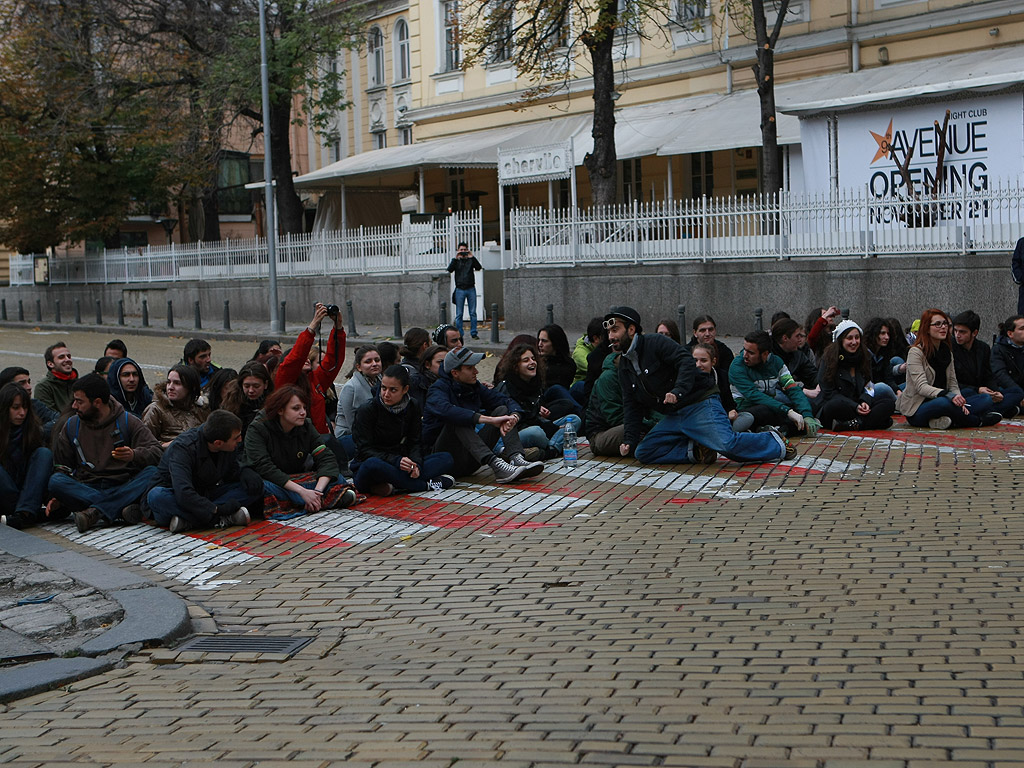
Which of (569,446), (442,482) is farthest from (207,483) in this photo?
(569,446)

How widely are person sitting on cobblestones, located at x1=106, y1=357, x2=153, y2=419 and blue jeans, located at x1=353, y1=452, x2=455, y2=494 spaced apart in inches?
100.0

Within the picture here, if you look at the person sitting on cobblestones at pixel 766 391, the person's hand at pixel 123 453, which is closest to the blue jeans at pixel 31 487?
the person's hand at pixel 123 453

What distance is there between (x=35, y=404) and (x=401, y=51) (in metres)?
34.5

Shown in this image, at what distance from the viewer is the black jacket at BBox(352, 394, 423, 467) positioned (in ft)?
33.3

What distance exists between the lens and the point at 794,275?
2075 centimetres

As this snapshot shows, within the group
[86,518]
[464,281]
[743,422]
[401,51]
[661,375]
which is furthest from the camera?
[401,51]

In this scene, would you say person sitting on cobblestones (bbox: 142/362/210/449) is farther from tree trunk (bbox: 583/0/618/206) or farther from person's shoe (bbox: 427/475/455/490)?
tree trunk (bbox: 583/0/618/206)

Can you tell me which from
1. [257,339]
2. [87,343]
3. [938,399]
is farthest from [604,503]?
[87,343]

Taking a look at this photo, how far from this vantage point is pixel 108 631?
6531 mm

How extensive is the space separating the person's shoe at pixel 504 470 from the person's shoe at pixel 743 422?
7.11 ft

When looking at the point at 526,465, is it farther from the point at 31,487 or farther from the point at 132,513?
the point at 31,487

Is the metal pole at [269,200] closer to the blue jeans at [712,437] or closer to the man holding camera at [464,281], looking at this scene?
the man holding camera at [464,281]

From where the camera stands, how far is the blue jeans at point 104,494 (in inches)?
381

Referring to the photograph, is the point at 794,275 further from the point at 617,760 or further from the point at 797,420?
the point at 617,760
